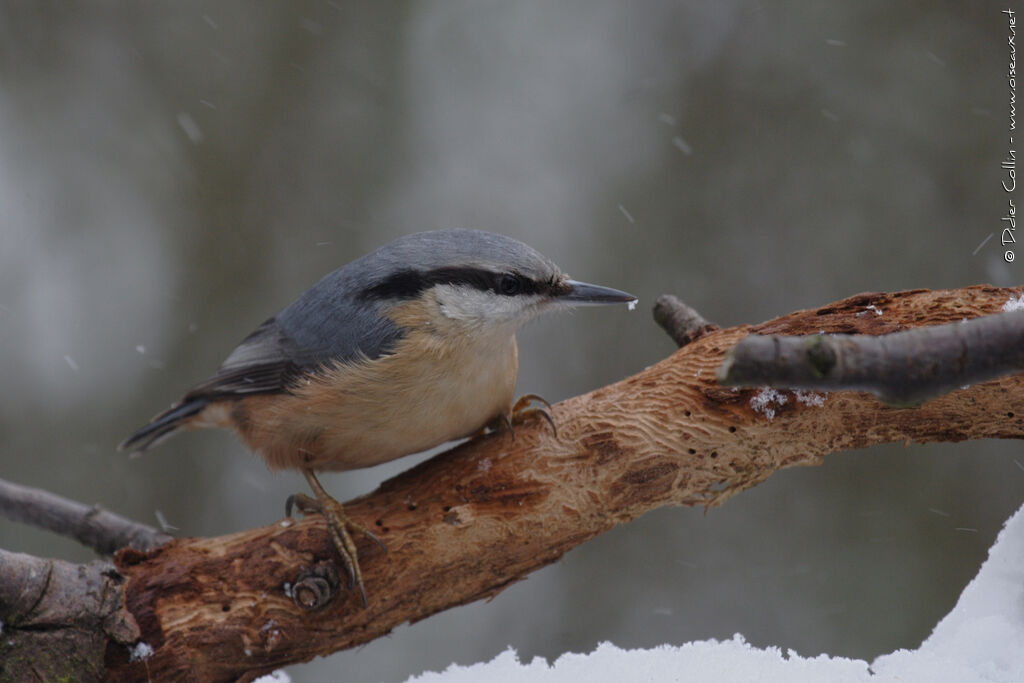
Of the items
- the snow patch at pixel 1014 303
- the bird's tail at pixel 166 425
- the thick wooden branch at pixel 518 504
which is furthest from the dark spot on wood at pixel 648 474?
the bird's tail at pixel 166 425

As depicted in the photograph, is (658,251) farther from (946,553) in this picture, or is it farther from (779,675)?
(779,675)

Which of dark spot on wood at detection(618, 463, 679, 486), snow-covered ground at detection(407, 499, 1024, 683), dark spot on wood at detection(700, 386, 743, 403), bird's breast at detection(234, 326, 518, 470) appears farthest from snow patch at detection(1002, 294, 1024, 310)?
bird's breast at detection(234, 326, 518, 470)

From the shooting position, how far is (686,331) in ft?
7.52

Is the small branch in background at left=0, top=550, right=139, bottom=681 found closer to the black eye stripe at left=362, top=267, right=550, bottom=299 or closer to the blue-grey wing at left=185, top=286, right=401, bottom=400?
the blue-grey wing at left=185, top=286, right=401, bottom=400

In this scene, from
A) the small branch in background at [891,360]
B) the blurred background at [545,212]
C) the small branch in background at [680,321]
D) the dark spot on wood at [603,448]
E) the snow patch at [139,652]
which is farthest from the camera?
the blurred background at [545,212]

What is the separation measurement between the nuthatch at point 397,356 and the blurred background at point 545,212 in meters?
2.52

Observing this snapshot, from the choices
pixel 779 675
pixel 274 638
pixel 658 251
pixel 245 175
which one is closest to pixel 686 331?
pixel 779 675

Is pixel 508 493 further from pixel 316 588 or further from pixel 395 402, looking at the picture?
pixel 316 588

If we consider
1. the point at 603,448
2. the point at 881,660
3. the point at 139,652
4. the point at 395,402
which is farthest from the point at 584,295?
the point at 139,652

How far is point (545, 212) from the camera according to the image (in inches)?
196

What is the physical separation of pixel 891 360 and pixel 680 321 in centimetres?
116

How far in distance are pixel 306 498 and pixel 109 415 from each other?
121 inches

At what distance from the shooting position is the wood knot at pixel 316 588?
189cm

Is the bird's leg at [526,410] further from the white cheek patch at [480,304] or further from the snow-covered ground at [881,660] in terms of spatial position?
the snow-covered ground at [881,660]
